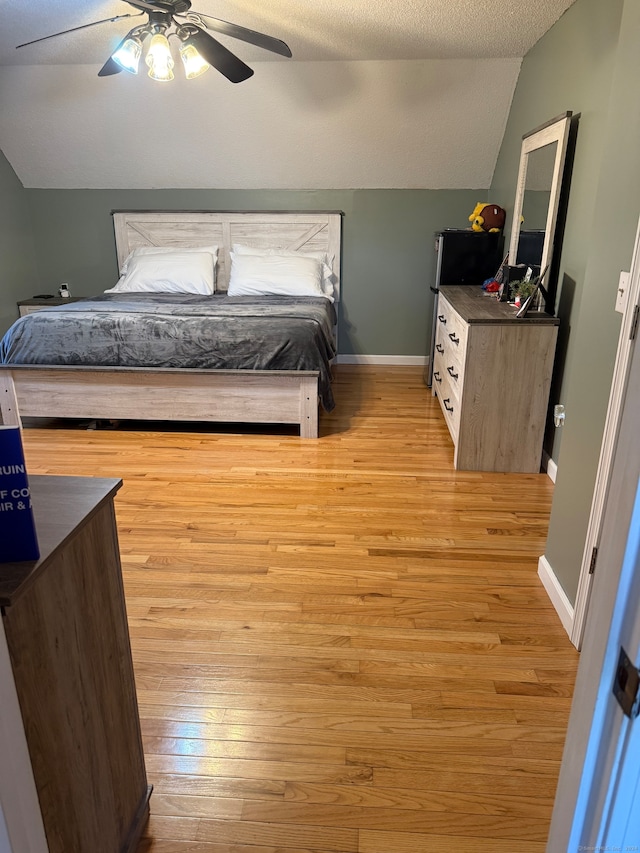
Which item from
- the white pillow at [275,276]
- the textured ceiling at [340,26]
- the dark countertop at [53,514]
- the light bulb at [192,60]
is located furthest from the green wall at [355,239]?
the dark countertop at [53,514]

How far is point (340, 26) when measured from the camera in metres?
3.52

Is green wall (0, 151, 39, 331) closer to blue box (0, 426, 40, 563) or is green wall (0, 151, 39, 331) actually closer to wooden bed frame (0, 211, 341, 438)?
wooden bed frame (0, 211, 341, 438)

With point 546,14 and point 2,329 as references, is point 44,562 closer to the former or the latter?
point 546,14

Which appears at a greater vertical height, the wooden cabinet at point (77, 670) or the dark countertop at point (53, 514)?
the dark countertop at point (53, 514)

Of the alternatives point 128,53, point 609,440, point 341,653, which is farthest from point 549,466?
point 128,53

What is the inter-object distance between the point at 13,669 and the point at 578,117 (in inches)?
131

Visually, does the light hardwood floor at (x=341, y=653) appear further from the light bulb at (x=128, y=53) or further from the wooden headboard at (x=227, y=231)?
the wooden headboard at (x=227, y=231)

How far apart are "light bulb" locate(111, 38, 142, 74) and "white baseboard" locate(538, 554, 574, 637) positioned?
3.20m

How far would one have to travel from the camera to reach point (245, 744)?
159cm

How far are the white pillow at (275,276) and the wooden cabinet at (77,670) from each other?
3733mm

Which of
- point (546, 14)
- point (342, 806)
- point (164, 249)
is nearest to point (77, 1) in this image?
point (164, 249)

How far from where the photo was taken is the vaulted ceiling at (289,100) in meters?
3.39

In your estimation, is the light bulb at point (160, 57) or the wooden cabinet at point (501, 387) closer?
the light bulb at point (160, 57)

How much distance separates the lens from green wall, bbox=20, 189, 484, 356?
5.09 m
